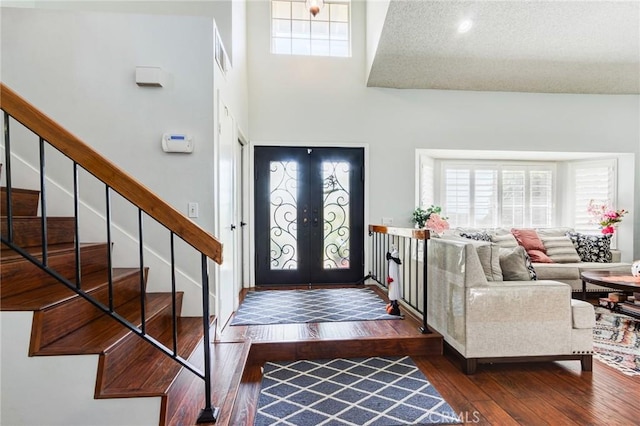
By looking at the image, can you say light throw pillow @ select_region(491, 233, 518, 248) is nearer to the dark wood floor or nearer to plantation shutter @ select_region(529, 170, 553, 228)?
plantation shutter @ select_region(529, 170, 553, 228)

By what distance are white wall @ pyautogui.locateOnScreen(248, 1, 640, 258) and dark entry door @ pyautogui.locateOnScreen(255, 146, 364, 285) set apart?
247 mm

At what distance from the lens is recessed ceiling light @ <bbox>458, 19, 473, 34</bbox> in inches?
151

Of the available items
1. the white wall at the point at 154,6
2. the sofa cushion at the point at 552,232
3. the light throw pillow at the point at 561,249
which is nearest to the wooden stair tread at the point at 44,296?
the white wall at the point at 154,6

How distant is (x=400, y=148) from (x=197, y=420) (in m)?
4.29

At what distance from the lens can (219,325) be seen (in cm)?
273

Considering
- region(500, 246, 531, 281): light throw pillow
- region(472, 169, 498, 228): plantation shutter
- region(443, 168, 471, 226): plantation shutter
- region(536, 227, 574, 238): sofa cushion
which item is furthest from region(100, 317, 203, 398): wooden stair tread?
region(536, 227, 574, 238): sofa cushion

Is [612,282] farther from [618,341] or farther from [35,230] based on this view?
[35,230]

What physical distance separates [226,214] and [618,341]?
395 cm

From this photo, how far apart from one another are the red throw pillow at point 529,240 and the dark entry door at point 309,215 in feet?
7.96

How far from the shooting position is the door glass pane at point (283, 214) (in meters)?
4.79

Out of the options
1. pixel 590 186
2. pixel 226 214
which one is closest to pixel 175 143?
pixel 226 214

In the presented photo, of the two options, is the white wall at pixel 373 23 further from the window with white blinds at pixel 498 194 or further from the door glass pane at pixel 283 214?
the window with white blinds at pixel 498 194

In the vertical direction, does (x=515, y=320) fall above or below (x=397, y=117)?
below

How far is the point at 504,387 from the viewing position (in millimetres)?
2289
